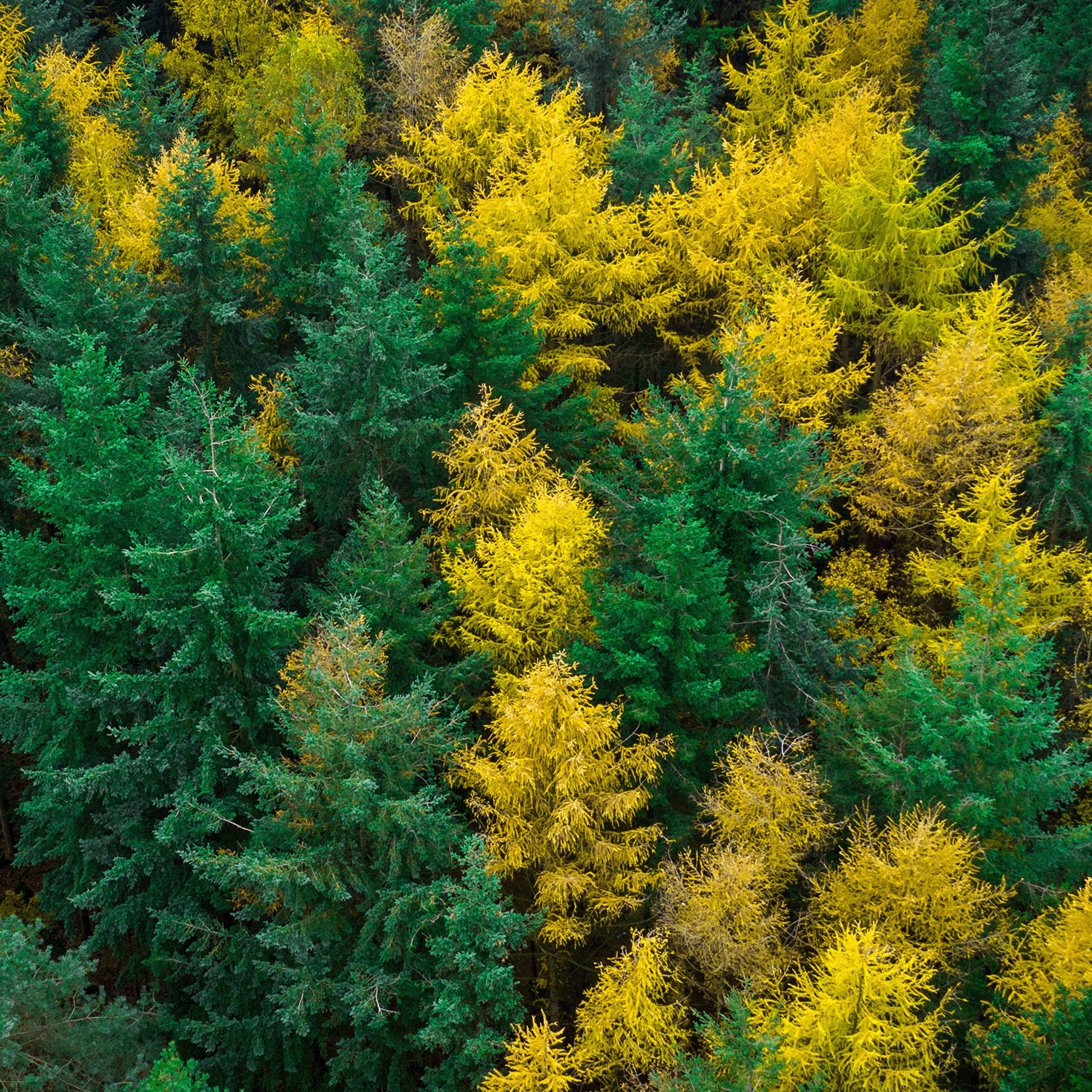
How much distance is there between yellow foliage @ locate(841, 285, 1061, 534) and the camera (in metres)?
22.5

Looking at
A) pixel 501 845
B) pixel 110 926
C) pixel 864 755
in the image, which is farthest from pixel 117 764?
pixel 864 755

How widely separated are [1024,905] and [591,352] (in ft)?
55.8

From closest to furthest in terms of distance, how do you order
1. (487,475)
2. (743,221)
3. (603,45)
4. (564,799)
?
(564,799) < (487,475) < (743,221) < (603,45)

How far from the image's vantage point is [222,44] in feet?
126

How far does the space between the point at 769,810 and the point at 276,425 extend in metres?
15.3

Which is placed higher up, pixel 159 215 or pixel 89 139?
pixel 89 139

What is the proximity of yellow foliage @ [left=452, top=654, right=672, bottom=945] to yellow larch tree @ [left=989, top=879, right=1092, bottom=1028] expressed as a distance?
21.2 feet

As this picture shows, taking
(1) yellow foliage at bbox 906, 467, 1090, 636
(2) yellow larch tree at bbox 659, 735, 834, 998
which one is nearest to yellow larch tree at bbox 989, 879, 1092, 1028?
(2) yellow larch tree at bbox 659, 735, 834, 998

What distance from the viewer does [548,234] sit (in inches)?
971

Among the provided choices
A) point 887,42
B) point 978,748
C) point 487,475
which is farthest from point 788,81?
point 978,748

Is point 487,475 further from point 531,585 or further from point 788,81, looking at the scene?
point 788,81

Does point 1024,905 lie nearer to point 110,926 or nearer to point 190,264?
point 110,926

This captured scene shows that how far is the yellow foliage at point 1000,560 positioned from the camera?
71.3 feet

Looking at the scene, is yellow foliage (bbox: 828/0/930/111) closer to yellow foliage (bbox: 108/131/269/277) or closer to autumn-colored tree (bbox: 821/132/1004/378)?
autumn-colored tree (bbox: 821/132/1004/378)
